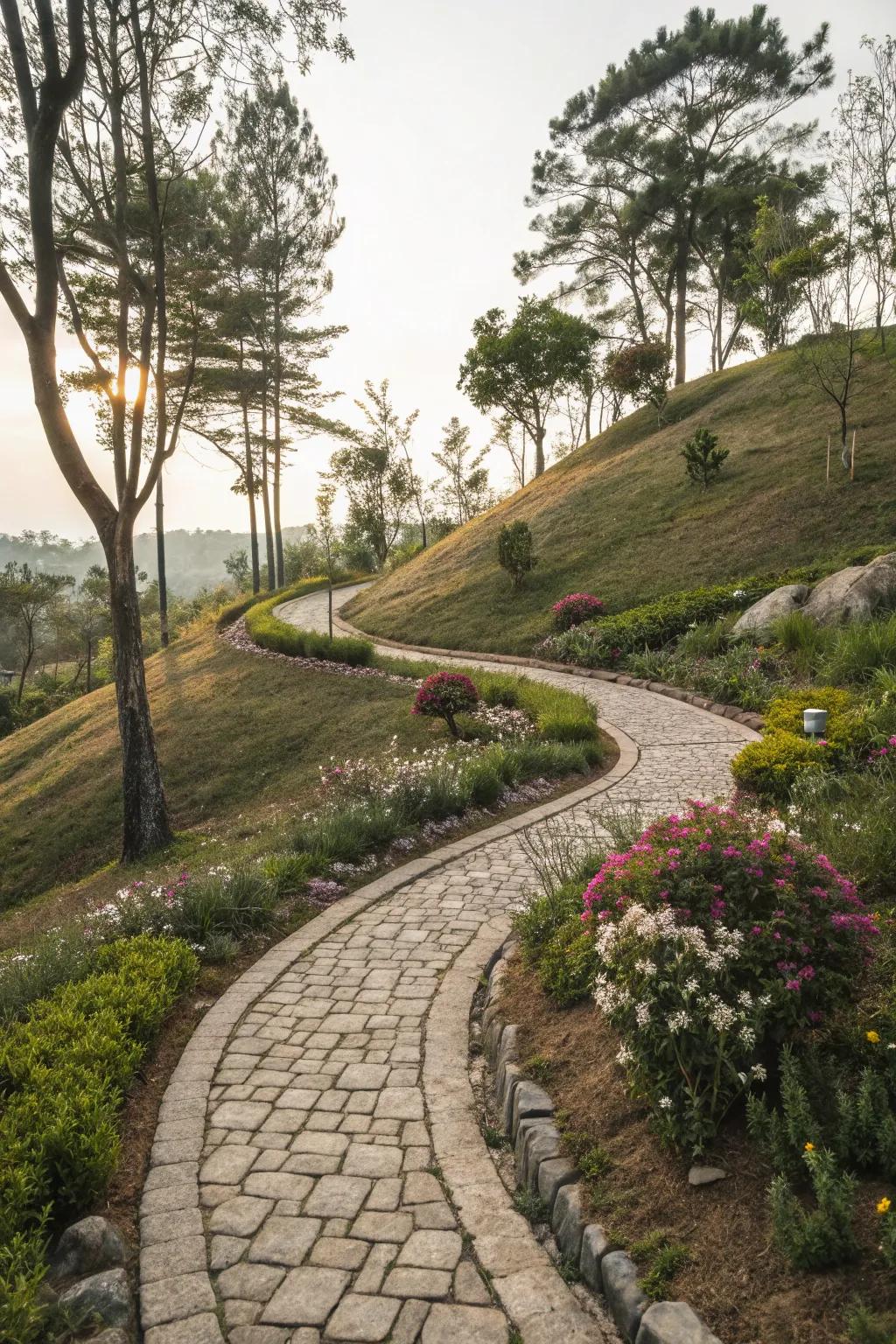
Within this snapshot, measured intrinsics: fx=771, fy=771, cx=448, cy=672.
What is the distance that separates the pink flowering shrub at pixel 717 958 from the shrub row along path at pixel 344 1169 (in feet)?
2.58

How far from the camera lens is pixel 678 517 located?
69.7 feet

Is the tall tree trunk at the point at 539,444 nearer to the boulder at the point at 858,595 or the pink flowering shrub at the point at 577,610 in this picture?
the pink flowering shrub at the point at 577,610

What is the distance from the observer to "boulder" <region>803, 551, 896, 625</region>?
11547 mm

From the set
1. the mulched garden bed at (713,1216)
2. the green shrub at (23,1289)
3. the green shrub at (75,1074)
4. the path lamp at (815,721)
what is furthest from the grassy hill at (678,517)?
the green shrub at (23,1289)

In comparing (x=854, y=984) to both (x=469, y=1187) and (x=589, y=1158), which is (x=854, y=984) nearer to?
(x=589, y=1158)

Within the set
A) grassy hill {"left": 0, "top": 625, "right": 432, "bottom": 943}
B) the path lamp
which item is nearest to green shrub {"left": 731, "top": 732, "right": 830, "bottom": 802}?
the path lamp

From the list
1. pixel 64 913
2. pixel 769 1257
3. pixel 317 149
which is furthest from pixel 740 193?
pixel 769 1257

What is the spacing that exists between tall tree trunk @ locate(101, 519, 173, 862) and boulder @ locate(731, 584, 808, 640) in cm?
943

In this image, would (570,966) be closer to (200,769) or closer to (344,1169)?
(344,1169)

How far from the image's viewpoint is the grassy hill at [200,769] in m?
10.6

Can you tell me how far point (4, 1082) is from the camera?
11.4ft

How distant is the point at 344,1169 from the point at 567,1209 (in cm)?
93

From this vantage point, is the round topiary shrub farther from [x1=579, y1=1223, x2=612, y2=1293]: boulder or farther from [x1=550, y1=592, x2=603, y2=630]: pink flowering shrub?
[x1=579, y1=1223, x2=612, y2=1293]: boulder

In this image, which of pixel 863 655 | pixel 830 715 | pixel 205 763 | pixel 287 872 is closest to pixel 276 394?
pixel 205 763
